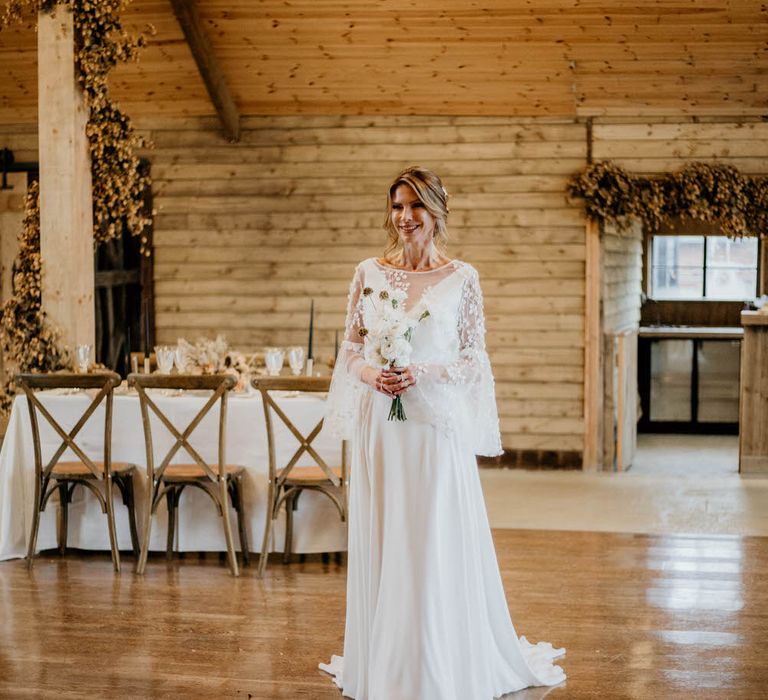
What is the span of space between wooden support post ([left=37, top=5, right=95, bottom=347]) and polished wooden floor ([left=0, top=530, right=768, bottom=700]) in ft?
5.13

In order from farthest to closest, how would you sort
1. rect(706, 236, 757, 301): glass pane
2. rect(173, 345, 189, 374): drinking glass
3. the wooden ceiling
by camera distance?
rect(706, 236, 757, 301): glass pane → the wooden ceiling → rect(173, 345, 189, 374): drinking glass

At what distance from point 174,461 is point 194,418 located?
0.43m

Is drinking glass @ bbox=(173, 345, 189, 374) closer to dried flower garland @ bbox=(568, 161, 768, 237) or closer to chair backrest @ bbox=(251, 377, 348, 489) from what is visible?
chair backrest @ bbox=(251, 377, 348, 489)

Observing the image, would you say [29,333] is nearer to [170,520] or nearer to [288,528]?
[170,520]

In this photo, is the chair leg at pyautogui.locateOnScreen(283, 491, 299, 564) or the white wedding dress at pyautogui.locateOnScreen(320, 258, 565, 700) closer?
the white wedding dress at pyautogui.locateOnScreen(320, 258, 565, 700)

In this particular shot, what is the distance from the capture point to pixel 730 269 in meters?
11.8

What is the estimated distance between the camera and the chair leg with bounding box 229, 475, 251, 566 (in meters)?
6.14


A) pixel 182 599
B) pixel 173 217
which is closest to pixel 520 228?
pixel 173 217

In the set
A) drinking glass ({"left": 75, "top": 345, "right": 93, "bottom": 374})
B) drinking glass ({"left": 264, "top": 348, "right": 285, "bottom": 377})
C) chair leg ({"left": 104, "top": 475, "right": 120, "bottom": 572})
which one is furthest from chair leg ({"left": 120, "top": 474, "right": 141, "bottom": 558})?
drinking glass ({"left": 264, "top": 348, "right": 285, "bottom": 377})

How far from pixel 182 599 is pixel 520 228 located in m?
4.62

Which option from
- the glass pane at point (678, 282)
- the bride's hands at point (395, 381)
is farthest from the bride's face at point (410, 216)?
the glass pane at point (678, 282)

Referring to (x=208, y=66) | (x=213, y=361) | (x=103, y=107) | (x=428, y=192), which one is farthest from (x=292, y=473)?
(x=208, y=66)

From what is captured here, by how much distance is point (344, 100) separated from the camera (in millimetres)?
9094

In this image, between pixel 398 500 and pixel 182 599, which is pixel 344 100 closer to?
pixel 182 599
